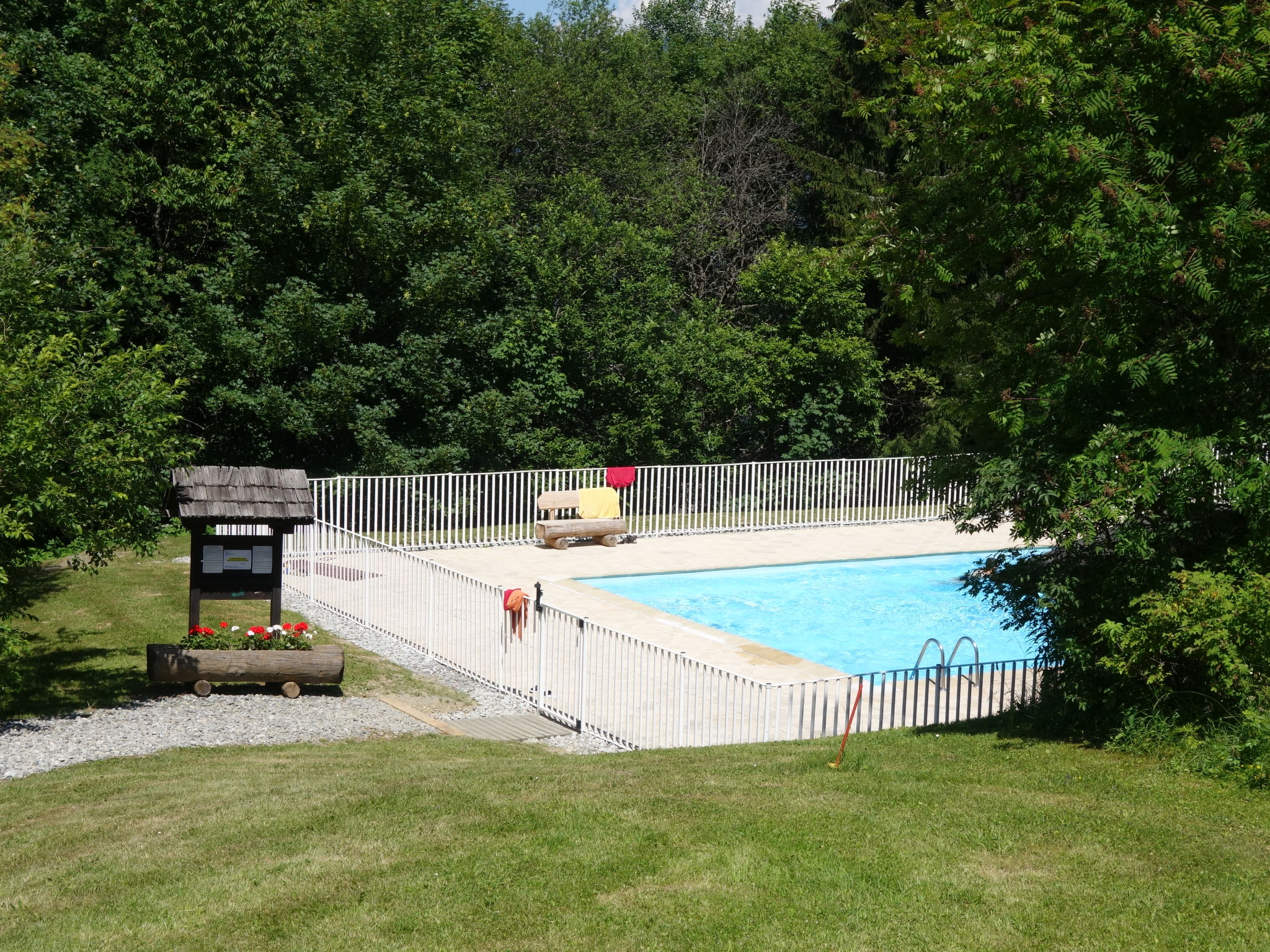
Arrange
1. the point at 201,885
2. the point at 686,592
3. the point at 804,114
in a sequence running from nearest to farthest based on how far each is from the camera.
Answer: the point at 201,885 → the point at 686,592 → the point at 804,114

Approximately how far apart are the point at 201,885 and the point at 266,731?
18.1 ft

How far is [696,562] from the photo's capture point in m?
24.2

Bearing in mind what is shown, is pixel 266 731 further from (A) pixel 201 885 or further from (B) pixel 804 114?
(B) pixel 804 114

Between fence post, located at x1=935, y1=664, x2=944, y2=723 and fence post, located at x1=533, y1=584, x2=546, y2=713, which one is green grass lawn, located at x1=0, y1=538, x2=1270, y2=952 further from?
fence post, located at x1=533, y1=584, x2=546, y2=713

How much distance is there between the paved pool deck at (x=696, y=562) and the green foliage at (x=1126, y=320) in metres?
4.52

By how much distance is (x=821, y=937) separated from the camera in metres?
6.17

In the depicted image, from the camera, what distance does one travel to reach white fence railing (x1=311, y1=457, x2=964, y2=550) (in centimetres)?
2428

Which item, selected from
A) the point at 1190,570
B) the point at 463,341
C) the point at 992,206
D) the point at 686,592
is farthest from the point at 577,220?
the point at 1190,570

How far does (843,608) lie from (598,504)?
582 centimetres

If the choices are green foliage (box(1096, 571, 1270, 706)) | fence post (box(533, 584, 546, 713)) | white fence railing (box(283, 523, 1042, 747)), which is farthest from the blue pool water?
green foliage (box(1096, 571, 1270, 706))

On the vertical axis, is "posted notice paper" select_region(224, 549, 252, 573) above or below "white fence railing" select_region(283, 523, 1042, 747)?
above

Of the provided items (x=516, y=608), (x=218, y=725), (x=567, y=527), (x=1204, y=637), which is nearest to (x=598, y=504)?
(x=567, y=527)

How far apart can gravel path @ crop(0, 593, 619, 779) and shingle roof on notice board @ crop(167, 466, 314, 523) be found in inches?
79.3

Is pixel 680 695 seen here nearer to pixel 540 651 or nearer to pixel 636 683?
pixel 636 683
